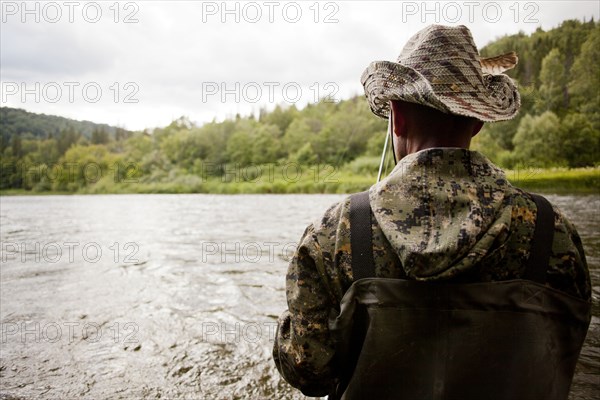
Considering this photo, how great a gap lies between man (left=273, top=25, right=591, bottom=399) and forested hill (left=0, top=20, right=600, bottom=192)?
3630 centimetres

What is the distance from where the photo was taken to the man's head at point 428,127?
1670mm

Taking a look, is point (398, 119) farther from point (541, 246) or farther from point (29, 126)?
point (29, 126)

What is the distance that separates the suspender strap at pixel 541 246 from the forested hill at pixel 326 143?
36.5m

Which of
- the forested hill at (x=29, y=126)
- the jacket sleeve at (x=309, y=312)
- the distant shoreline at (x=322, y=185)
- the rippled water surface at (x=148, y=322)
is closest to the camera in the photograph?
the jacket sleeve at (x=309, y=312)

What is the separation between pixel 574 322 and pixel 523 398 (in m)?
0.38

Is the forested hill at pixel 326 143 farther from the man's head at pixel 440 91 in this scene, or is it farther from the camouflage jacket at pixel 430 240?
the camouflage jacket at pixel 430 240

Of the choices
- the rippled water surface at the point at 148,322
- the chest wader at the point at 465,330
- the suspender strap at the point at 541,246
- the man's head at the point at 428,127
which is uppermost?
the man's head at the point at 428,127

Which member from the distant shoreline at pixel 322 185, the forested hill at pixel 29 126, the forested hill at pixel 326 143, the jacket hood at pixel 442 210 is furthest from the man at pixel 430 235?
the forested hill at pixel 29 126

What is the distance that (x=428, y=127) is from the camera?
1.70 meters

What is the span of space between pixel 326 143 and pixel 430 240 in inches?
3537

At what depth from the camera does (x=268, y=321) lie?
217 inches

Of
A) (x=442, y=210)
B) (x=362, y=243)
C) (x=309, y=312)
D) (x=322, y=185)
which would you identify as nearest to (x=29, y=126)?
(x=322, y=185)

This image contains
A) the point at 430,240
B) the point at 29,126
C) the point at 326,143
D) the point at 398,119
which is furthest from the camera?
the point at 29,126

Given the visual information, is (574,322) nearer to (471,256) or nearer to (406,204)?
(471,256)
